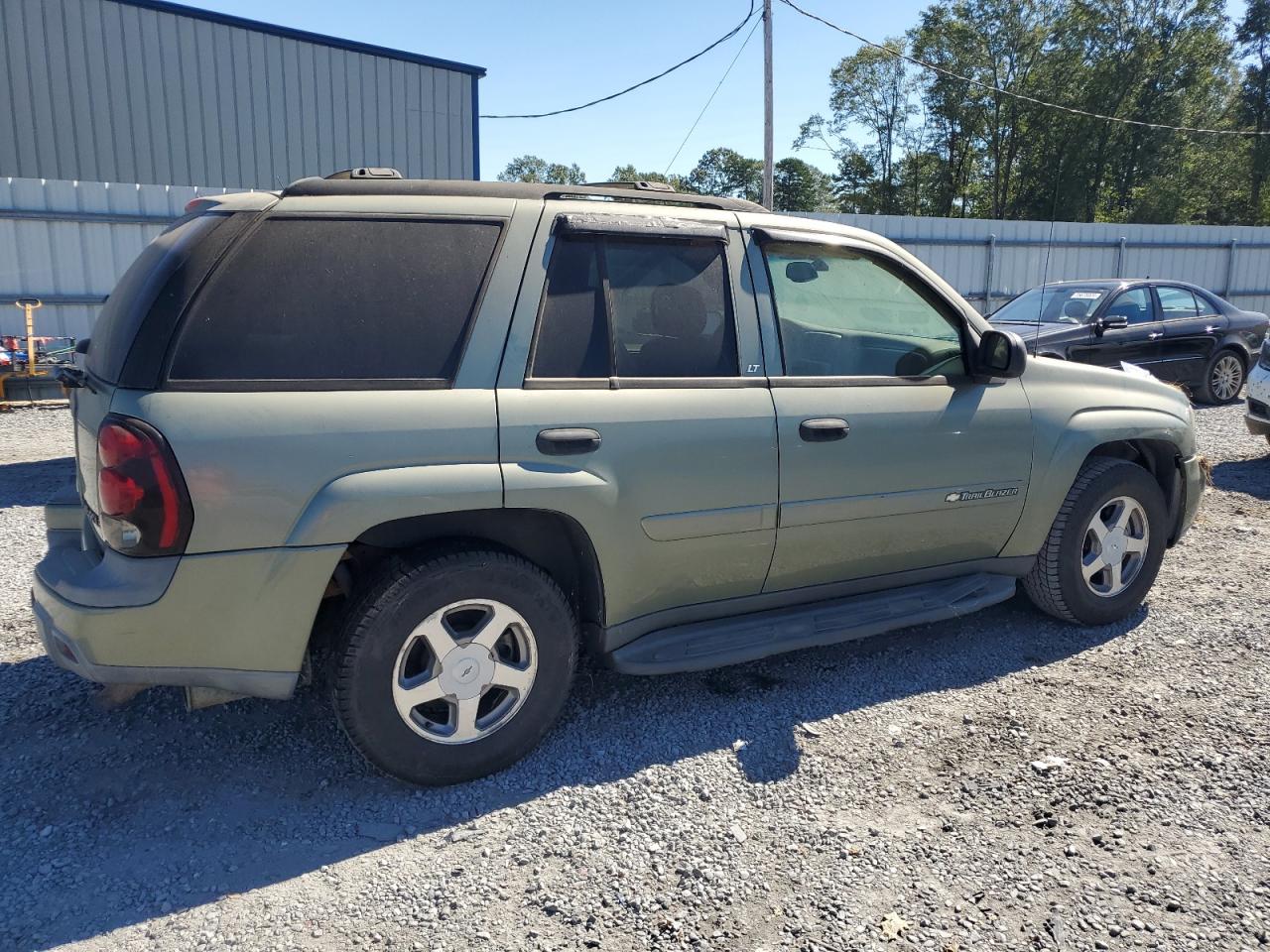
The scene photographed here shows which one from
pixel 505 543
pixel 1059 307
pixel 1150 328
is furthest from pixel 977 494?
pixel 1150 328

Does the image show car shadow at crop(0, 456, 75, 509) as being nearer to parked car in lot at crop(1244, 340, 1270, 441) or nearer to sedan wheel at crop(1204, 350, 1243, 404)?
parked car in lot at crop(1244, 340, 1270, 441)

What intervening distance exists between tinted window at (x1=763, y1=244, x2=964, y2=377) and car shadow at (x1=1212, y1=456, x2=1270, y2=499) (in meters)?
5.00

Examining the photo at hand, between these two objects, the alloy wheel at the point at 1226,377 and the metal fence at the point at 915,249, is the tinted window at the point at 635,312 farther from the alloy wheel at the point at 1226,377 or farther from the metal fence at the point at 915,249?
the alloy wheel at the point at 1226,377

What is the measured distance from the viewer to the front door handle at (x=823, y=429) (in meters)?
3.42

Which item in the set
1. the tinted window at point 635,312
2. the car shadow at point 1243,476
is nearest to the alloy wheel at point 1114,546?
the tinted window at point 635,312

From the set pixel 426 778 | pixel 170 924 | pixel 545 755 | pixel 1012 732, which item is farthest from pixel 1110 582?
pixel 170 924

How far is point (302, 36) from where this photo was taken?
17.6 metres

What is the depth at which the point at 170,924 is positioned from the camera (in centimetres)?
238

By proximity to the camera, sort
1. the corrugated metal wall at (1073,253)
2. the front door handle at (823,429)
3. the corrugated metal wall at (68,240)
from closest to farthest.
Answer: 1. the front door handle at (823,429)
2. the corrugated metal wall at (68,240)
3. the corrugated metal wall at (1073,253)

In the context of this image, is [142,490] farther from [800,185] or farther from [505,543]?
[800,185]

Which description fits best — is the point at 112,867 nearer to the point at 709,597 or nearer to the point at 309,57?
the point at 709,597

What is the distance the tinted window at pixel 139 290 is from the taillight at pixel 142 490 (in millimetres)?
218

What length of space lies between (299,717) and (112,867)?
908mm

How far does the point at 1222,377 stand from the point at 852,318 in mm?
10849
